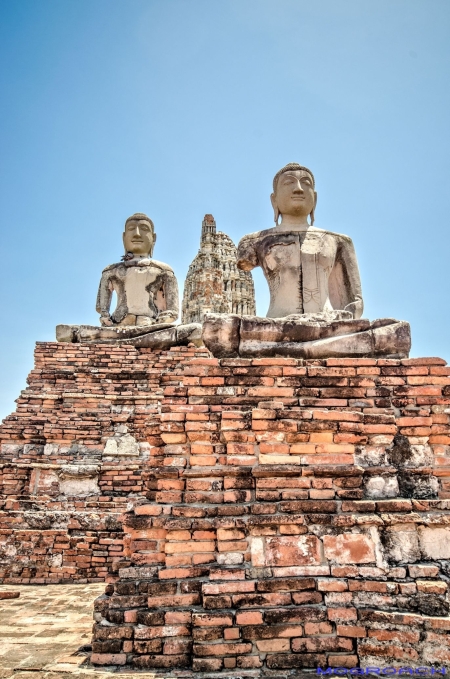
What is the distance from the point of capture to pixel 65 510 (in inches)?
243

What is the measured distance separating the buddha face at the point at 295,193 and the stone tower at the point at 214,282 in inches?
1372

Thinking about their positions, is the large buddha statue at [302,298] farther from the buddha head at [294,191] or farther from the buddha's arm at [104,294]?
the buddha's arm at [104,294]

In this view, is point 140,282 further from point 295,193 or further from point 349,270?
point 349,270

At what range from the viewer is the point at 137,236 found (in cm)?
941

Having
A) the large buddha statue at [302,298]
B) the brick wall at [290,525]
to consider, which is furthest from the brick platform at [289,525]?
the large buddha statue at [302,298]

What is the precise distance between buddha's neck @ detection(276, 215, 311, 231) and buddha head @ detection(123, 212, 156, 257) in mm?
4350

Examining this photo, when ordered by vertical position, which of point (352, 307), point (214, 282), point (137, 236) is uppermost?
point (214, 282)

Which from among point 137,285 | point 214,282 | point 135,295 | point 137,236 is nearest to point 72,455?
point 135,295

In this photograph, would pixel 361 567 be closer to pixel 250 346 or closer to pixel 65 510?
pixel 250 346

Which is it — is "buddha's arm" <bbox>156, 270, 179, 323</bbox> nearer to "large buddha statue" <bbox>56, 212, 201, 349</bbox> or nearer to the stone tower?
"large buddha statue" <bbox>56, 212, 201, 349</bbox>

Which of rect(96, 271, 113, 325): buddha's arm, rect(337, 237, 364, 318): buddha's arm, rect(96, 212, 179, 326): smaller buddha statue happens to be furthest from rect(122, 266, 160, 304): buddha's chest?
rect(337, 237, 364, 318): buddha's arm

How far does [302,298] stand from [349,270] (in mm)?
725

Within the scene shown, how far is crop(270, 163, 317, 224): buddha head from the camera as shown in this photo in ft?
18.3

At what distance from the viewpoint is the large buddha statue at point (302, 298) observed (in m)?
4.09
